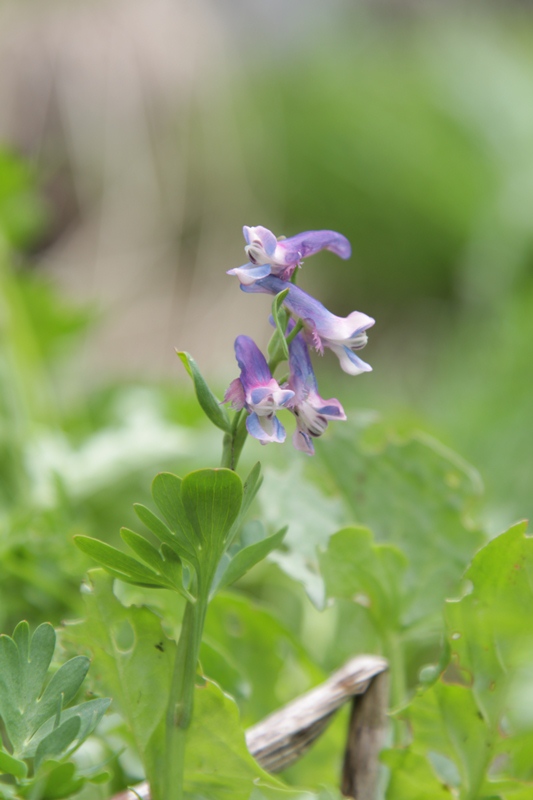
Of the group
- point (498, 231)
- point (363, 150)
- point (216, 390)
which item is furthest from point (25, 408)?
point (363, 150)

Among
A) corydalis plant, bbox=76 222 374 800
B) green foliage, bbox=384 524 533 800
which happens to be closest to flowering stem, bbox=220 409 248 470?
corydalis plant, bbox=76 222 374 800

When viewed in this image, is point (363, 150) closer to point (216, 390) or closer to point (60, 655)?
point (216, 390)

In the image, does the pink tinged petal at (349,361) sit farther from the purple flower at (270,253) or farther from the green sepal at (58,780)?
the green sepal at (58,780)

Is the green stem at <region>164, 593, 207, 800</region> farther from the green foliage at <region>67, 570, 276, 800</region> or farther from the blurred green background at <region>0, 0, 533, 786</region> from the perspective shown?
the blurred green background at <region>0, 0, 533, 786</region>

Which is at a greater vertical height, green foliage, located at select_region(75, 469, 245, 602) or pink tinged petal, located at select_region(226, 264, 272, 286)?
pink tinged petal, located at select_region(226, 264, 272, 286)

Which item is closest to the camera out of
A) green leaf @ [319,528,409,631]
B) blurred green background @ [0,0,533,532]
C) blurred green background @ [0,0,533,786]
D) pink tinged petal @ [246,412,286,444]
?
pink tinged petal @ [246,412,286,444]

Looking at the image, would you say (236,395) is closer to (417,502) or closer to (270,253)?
(270,253)

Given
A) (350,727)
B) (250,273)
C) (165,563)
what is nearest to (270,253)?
(250,273)

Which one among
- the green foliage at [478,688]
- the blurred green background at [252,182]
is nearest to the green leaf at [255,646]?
the green foliage at [478,688]
